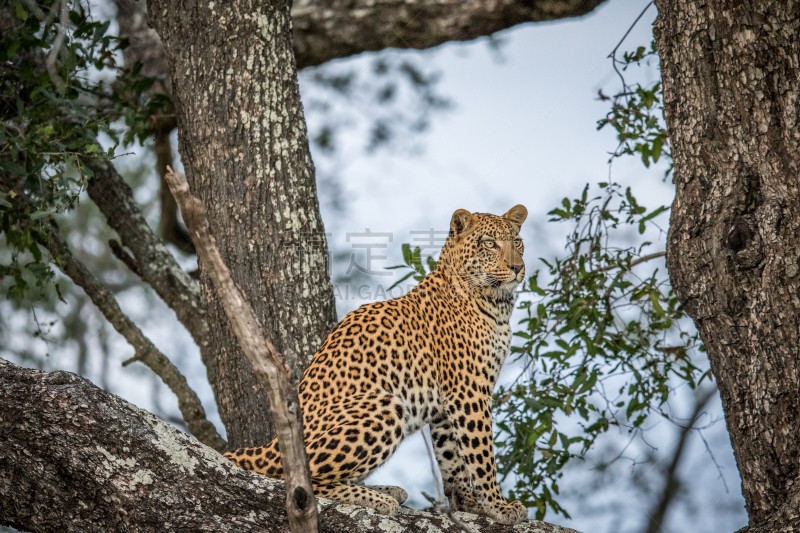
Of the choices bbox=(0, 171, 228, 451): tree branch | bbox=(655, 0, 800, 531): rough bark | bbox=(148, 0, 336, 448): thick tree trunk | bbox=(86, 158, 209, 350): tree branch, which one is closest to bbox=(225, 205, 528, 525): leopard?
bbox=(148, 0, 336, 448): thick tree trunk

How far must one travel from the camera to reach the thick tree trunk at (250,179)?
5172 mm

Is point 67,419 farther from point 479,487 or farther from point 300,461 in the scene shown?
point 479,487

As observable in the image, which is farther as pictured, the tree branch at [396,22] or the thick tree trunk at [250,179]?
the tree branch at [396,22]

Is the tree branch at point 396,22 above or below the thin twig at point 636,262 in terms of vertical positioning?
above

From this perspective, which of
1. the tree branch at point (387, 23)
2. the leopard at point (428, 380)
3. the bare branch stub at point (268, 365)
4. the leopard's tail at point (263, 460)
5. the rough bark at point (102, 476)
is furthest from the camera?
the tree branch at point (387, 23)

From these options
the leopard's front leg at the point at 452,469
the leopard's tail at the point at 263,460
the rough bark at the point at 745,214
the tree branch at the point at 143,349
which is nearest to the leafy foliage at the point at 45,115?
the tree branch at the point at 143,349

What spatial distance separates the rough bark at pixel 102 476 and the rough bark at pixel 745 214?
6.25ft

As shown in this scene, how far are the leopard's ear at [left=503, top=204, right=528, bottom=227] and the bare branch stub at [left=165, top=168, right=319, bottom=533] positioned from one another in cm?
358

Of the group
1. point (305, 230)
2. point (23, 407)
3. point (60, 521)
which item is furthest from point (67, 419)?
point (305, 230)

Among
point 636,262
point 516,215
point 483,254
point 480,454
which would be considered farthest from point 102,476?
point 636,262

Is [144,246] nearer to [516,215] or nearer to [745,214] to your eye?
[516,215]

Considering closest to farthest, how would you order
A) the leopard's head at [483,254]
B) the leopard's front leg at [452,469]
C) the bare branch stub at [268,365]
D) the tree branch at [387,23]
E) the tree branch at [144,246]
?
the bare branch stub at [268,365]
the leopard's front leg at [452,469]
the leopard's head at [483,254]
the tree branch at [144,246]
the tree branch at [387,23]

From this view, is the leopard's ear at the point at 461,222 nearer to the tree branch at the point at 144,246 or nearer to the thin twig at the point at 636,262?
the thin twig at the point at 636,262

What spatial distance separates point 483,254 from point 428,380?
115 centimetres
